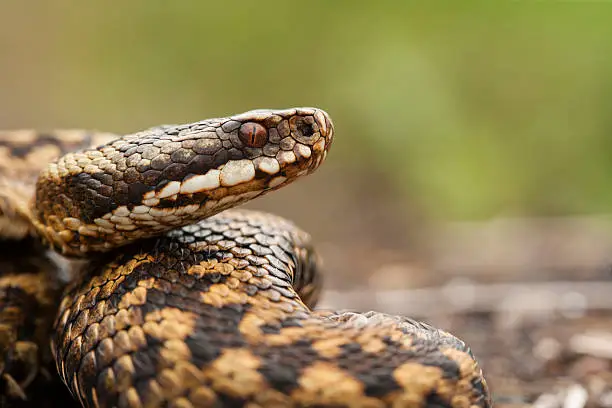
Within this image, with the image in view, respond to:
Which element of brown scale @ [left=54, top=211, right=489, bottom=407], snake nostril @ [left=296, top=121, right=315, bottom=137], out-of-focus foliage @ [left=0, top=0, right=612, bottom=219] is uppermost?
out-of-focus foliage @ [left=0, top=0, right=612, bottom=219]

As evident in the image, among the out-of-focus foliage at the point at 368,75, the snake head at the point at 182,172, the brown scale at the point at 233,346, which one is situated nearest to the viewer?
the brown scale at the point at 233,346

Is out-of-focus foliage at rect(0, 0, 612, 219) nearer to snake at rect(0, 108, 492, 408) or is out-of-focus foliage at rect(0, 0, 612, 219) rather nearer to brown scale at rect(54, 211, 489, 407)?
snake at rect(0, 108, 492, 408)

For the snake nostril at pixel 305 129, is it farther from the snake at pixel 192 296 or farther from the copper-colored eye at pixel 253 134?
the copper-colored eye at pixel 253 134

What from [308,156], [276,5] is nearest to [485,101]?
[276,5]

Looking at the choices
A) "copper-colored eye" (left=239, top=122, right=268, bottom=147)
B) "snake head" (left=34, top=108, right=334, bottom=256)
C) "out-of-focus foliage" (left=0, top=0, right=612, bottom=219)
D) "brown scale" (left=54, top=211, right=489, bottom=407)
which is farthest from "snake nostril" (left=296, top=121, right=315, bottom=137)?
"out-of-focus foliage" (left=0, top=0, right=612, bottom=219)

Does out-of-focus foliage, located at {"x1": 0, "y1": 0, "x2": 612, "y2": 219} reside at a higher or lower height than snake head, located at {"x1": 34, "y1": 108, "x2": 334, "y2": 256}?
higher

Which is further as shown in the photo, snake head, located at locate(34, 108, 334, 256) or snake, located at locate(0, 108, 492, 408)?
snake head, located at locate(34, 108, 334, 256)

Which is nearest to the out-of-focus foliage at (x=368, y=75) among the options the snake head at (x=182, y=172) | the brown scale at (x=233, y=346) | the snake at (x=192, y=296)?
the snake at (x=192, y=296)

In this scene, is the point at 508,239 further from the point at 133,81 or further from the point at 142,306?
the point at 133,81
